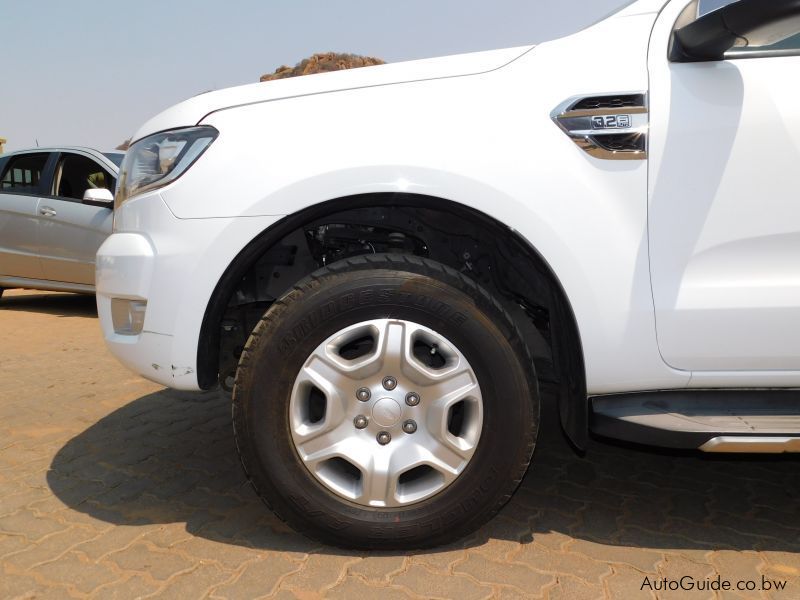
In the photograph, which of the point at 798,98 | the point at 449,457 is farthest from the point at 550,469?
the point at 798,98

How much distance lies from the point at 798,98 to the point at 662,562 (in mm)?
1401

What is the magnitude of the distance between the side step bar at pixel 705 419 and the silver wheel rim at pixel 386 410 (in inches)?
16.3

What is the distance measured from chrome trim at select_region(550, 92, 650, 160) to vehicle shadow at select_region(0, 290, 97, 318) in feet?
21.4

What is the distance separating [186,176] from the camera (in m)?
1.98

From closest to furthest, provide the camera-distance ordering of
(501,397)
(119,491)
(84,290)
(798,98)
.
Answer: (798,98) < (501,397) < (119,491) < (84,290)

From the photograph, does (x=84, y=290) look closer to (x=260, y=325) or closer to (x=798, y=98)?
(x=260, y=325)

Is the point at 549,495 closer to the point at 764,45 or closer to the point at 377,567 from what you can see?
the point at 377,567

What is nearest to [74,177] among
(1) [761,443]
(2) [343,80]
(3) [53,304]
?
(3) [53,304]

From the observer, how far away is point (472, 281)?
1995 millimetres

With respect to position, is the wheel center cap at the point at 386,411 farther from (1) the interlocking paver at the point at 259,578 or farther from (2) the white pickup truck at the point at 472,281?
(1) the interlocking paver at the point at 259,578

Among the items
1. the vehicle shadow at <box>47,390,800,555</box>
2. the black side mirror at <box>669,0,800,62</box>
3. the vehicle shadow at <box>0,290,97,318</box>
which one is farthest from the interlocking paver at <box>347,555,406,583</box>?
the vehicle shadow at <box>0,290,97,318</box>

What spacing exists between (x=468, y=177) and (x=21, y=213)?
259 inches

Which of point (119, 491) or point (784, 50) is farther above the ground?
point (784, 50)

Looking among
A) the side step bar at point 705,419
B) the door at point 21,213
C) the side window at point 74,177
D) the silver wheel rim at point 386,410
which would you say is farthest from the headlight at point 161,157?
the door at point 21,213
